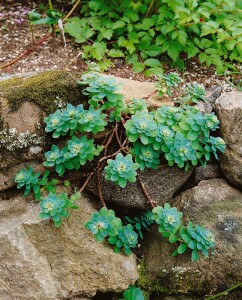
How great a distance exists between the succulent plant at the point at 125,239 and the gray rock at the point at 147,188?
200mm

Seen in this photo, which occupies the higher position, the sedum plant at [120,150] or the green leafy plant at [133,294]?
the sedum plant at [120,150]

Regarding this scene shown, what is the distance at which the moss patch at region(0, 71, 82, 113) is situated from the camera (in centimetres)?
259

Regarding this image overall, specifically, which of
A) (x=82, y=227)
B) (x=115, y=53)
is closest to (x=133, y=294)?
(x=82, y=227)

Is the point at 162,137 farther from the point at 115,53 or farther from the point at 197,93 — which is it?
the point at 115,53

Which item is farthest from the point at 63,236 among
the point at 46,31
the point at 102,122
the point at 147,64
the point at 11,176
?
the point at 46,31

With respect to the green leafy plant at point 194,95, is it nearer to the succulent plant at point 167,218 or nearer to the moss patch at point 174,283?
the succulent plant at point 167,218

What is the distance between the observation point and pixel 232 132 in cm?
273

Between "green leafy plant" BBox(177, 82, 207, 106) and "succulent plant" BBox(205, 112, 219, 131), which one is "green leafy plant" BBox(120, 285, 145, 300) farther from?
"green leafy plant" BBox(177, 82, 207, 106)

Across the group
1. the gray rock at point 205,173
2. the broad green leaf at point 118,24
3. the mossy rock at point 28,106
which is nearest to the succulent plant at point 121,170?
the mossy rock at point 28,106

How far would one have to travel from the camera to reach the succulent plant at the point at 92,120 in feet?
8.09

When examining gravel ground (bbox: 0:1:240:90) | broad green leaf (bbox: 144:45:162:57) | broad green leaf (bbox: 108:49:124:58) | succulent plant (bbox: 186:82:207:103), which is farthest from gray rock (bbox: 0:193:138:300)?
broad green leaf (bbox: 144:45:162:57)

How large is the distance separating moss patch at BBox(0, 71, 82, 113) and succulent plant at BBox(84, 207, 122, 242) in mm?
711

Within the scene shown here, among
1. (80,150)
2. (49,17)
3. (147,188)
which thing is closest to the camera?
(80,150)

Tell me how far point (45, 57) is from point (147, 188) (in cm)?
140
